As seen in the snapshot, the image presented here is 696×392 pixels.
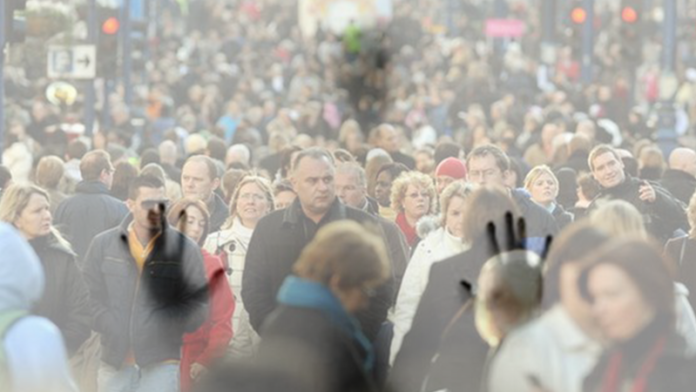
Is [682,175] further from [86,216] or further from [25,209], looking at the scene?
[25,209]

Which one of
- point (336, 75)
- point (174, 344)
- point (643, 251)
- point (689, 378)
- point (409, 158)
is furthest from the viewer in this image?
point (336, 75)

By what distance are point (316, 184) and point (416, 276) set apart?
34.0 inches

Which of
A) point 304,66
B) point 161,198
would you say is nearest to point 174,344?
point 161,198

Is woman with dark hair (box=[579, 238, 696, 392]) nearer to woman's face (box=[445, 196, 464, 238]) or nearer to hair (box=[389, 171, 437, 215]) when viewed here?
woman's face (box=[445, 196, 464, 238])

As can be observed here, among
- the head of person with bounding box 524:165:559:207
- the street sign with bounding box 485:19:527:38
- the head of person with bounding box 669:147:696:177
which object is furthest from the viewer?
the street sign with bounding box 485:19:527:38

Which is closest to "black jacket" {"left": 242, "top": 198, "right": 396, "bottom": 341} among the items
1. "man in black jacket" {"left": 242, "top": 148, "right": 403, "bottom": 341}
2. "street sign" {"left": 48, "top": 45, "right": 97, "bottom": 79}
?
"man in black jacket" {"left": 242, "top": 148, "right": 403, "bottom": 341}

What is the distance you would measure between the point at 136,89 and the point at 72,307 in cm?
2965

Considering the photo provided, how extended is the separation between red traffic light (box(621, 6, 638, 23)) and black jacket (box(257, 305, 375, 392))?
1073 inches

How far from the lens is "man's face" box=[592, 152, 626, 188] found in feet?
Result: 50.8

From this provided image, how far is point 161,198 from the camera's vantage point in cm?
1384

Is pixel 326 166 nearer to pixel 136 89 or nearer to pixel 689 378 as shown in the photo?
pixel 689 378

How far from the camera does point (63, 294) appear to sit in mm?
12836

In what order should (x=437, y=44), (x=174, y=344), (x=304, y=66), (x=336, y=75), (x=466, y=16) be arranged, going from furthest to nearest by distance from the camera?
(x=466, y=16) → (x=437, y=44) → (x=304, y=66) → (x=336, y=75) → (x=174, y=344)

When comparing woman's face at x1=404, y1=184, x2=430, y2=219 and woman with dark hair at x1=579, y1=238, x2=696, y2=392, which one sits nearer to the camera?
woman with dark hair at x1=579, y1=238, x2=696, y2=392
